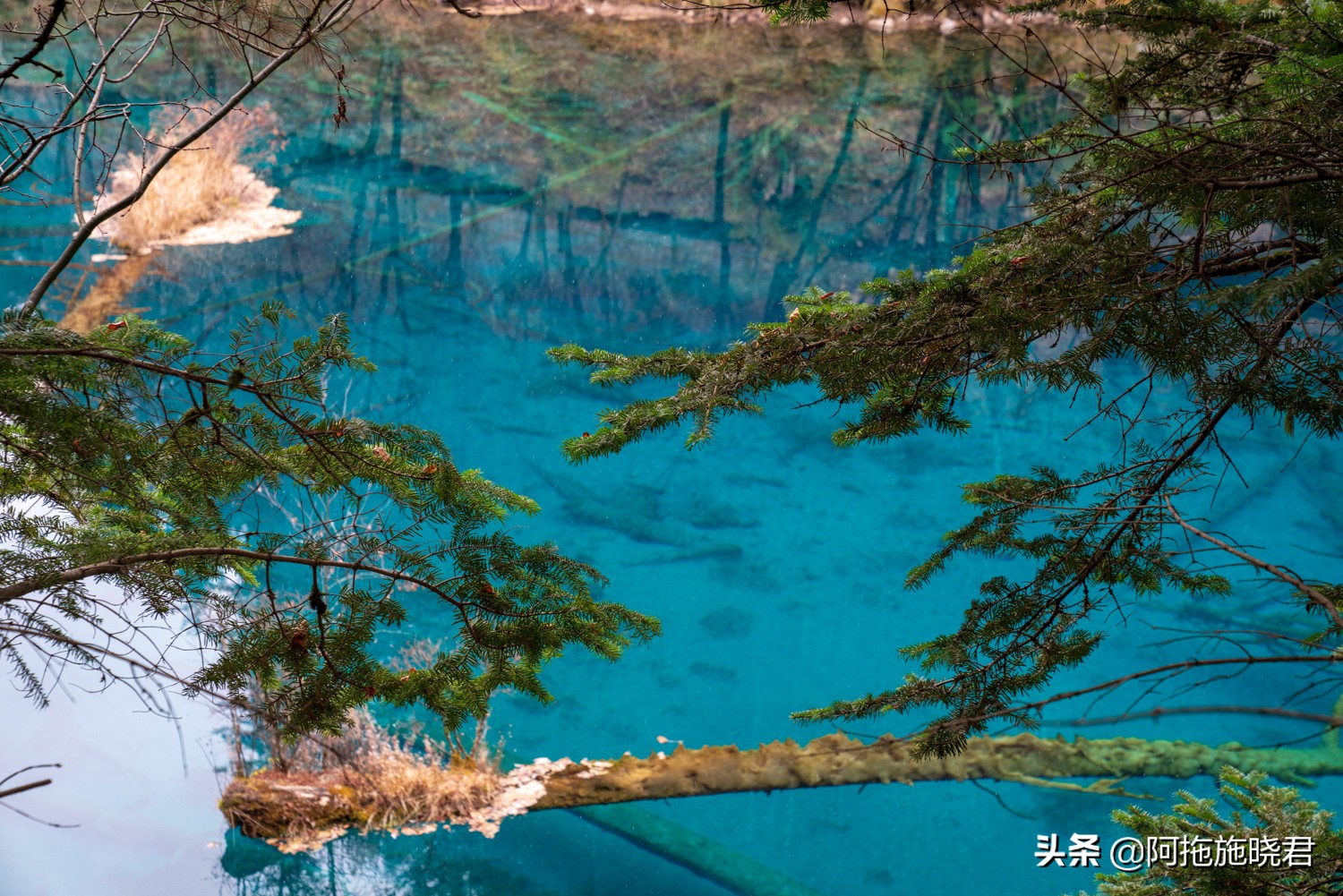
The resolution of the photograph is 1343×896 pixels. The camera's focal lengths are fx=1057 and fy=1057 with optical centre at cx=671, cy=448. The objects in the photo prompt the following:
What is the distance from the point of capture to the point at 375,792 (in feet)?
13.6

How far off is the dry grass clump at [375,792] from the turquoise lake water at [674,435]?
0.31ft

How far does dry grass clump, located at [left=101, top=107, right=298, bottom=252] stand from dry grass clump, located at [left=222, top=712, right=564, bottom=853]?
5.69 metres

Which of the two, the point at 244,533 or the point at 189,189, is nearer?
the point at 244,533

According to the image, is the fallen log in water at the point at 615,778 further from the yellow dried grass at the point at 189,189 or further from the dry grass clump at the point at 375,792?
the yellow dried grass at the point at 189,189

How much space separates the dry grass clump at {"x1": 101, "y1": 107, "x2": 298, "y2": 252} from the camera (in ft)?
27.6

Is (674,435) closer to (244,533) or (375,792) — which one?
(375,792)

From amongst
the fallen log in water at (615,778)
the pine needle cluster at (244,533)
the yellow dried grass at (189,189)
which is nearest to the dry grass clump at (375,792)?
the fallen log in water at (615,778)

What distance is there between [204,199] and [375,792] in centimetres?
644

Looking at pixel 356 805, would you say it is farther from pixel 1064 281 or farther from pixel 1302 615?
pixel 1302 615

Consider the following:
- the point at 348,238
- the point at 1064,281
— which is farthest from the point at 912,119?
the point at 1064,281

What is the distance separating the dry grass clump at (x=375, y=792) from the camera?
4164 mm

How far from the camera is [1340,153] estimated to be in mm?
1436

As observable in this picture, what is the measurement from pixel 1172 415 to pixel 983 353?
42 centimetres

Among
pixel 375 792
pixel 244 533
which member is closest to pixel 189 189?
pixel 375 792
